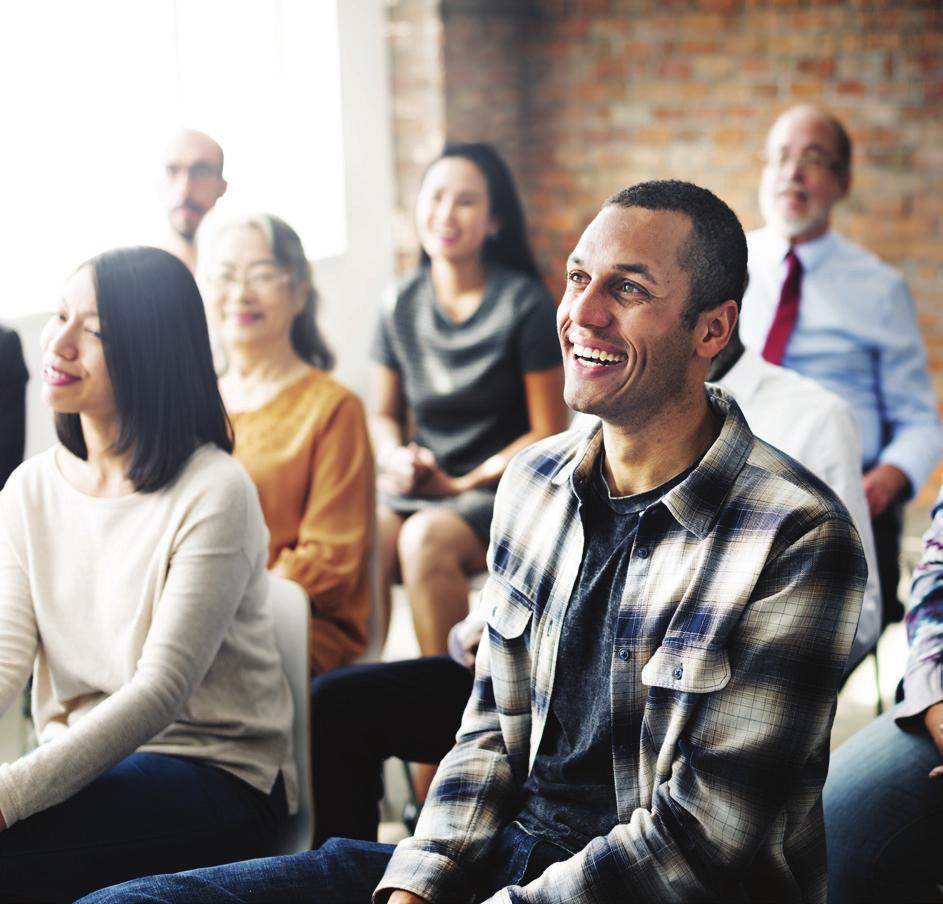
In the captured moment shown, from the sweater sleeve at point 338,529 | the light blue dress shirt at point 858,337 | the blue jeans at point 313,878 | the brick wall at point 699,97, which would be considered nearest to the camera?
the blue jeans at point 313,878

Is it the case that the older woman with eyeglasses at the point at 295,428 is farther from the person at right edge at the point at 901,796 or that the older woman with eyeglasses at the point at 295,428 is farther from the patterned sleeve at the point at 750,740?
the patterned sleeve at the point at 750,740

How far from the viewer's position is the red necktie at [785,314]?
306cm

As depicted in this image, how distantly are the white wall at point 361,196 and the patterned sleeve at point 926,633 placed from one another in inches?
98.2

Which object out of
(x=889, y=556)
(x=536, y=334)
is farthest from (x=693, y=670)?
(x=536, y=334)

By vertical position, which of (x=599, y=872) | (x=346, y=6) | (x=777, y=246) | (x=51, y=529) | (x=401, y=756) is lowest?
(x=401, y=756)

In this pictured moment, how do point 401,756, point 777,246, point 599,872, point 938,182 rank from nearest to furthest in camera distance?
point 599,872 → point 401,756 → point 777,246 → point 938,182

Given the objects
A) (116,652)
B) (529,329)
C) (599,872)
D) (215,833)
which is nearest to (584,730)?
(599,872)

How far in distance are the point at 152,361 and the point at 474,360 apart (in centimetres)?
152

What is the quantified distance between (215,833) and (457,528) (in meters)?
1.36

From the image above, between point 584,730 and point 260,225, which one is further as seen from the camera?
point 260,225

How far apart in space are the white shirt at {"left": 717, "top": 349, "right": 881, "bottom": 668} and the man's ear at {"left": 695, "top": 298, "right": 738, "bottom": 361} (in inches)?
26.4

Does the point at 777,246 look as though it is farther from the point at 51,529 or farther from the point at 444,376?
the point at 51,529

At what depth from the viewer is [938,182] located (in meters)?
5.03

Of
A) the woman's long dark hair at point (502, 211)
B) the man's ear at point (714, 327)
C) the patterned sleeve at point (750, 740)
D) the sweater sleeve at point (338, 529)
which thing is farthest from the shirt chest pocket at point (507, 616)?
the woman's long dark hair at point (502, 211)
